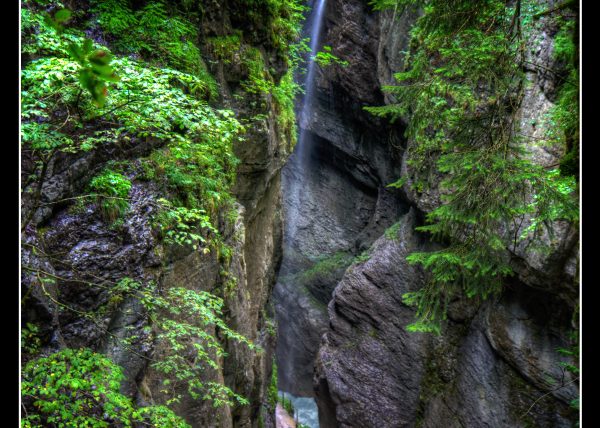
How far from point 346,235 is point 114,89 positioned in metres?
19.5

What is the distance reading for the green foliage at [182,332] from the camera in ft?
12.1

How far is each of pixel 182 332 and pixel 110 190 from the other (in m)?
1.97

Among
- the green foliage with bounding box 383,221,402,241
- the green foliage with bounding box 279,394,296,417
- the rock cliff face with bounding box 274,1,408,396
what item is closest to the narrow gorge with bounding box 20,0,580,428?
the green foliage with bounding box 383,221,402,241

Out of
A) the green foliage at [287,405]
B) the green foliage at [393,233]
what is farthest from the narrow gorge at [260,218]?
the green foliage at [287,405]

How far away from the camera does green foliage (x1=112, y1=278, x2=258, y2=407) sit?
12.1ft

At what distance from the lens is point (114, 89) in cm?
301

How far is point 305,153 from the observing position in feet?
75.3

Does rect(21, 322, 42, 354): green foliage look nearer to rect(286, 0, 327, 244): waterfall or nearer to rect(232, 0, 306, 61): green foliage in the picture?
rect(232, 0, 306, 61): green foliage

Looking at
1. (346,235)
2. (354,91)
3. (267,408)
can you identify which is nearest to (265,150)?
(267,408)

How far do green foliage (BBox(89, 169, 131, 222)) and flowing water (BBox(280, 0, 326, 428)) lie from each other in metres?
17.5

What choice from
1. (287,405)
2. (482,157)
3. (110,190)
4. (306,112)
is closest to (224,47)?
(110,190)

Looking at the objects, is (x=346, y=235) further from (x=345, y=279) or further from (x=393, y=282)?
(x=393, y=282)

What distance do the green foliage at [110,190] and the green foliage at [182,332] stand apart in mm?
965

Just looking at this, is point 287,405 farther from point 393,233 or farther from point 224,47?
point 224,47
